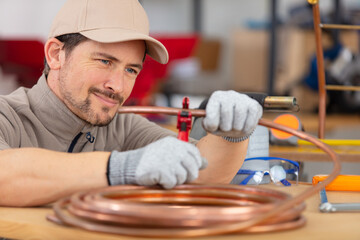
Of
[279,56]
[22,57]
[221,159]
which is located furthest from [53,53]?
[279,56]

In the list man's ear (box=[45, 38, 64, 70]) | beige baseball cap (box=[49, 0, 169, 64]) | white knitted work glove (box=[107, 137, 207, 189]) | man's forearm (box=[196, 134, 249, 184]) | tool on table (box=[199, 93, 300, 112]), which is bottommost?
man's forearm (box=[196, 134, 249, 184])

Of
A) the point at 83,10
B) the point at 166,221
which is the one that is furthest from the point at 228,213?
the point at 83,10

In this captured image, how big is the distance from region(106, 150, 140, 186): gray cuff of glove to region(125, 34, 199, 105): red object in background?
286cm

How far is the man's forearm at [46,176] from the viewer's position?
3.27 ft

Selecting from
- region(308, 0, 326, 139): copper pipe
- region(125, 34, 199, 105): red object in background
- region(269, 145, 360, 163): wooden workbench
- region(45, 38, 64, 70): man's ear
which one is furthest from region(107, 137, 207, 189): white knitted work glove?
region(125, 34, 199, 105): red object in background

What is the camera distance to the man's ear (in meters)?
1.47

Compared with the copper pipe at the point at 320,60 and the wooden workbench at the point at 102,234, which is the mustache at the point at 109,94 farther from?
the copper pipe at the point at 320,60

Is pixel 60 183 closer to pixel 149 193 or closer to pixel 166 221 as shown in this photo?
pixel 149 193

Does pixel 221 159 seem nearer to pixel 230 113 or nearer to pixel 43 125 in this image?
pixel 230 113

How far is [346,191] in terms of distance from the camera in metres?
1.26

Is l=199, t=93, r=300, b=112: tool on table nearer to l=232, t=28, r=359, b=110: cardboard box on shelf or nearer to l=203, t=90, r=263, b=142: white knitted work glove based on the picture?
l=203, t=90, r=263, b=142: white knitted work glove

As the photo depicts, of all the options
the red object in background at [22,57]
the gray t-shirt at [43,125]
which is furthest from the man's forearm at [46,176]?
the red object in background at [22,57]

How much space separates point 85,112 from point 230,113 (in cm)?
49

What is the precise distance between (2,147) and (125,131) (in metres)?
0.53
